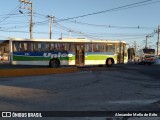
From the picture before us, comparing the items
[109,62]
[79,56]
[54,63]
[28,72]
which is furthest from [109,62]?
[28,72]

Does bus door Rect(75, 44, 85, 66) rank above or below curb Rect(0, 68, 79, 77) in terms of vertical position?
above

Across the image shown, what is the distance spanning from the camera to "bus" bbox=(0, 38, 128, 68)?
32.1m

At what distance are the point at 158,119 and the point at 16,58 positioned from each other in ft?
81.0

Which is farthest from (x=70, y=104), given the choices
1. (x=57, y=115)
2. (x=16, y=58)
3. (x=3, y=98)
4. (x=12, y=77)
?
(x=16, y=58)

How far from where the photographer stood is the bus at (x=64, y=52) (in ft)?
105

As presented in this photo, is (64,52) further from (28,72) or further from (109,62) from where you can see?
(28,72)

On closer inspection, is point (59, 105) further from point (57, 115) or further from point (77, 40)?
point (77, 40)

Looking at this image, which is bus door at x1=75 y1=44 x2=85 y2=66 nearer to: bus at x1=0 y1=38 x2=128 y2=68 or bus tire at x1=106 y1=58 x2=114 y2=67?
bus at x1=0 y1=38 x2=128 y2=68

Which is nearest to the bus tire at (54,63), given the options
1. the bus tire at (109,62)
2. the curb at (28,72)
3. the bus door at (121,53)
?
the bus tire at (109,62)

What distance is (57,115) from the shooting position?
9352 mm

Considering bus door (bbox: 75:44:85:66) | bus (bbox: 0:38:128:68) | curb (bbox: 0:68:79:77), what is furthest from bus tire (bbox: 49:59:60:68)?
curb (bbox: 0:68:79:77)

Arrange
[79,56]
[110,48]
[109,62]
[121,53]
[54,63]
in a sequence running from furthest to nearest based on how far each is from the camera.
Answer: [121,53] → [110,48] → [109,62] → [79,56] → [54,63]

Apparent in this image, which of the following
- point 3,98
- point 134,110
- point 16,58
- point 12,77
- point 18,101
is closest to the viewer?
point 134,110

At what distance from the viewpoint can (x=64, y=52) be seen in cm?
3366
